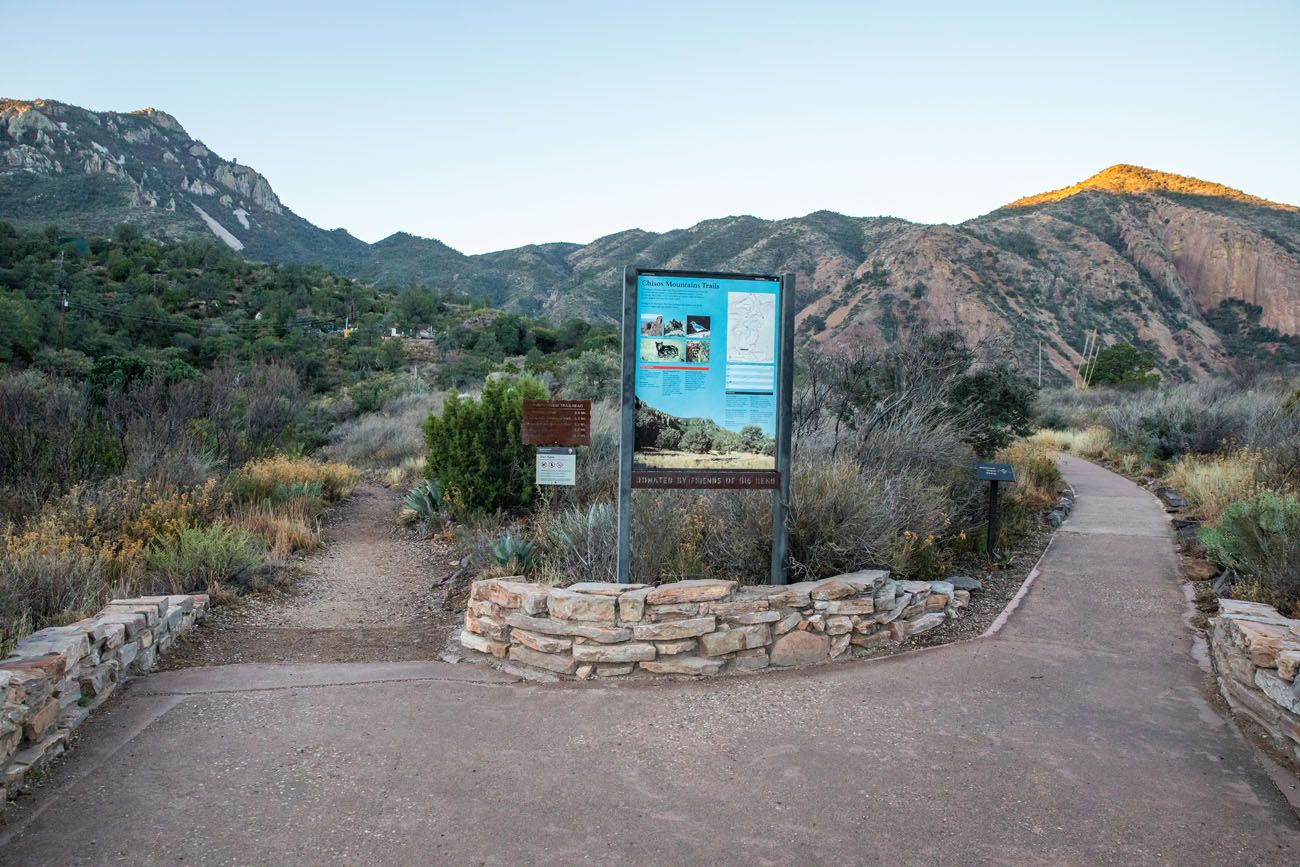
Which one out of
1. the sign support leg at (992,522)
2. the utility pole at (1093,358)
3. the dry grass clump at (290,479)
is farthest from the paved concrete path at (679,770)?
the utility pole at (1093,358)

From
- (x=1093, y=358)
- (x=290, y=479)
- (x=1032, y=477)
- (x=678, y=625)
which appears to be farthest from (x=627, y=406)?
(x=1093, y=358)

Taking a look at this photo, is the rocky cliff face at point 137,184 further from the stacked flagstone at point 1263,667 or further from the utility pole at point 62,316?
the stacked flagstone at point 1263,667

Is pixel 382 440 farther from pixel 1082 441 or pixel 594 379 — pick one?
pixel 1082 441

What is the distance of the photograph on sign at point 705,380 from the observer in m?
5.45

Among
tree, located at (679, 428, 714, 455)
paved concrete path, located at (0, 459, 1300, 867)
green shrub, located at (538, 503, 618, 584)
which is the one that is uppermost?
tree, located at (679, 428, 714, 455)

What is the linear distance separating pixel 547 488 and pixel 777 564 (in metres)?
5.10

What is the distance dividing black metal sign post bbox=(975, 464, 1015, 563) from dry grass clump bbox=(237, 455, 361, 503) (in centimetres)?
839

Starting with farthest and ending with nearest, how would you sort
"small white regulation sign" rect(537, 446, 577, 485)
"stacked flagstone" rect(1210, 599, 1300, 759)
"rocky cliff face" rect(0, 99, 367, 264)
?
"rocky cliff face" rect(0, 99, 367, 264) < "small white regulation sign" rect(537, 446, 577, 485) < "stacked flagstone" rect(1210, 599, 1300, 759)

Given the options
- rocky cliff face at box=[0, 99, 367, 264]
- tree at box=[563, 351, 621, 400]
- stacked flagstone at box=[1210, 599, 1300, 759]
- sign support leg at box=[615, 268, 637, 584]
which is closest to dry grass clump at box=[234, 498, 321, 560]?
sign support leg at box=[615, 268, 637, 584]

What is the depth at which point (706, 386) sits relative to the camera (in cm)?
555

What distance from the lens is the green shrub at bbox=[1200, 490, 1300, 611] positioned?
5.65m

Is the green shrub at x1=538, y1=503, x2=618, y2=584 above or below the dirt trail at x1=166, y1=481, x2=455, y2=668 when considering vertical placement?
above

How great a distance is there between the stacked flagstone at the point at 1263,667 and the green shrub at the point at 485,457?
7.44 meters

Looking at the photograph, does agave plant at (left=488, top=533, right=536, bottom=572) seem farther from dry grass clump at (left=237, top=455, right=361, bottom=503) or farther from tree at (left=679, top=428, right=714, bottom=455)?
dry grass clump at (left=237, top=455, right=361, bottom=503)
